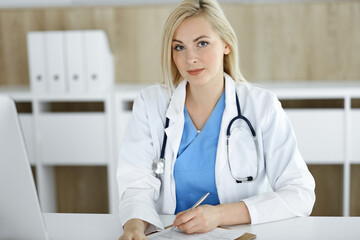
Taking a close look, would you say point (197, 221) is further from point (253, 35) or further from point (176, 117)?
point (253, 35)

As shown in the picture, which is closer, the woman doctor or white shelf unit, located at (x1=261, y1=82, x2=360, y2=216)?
the woman doctor

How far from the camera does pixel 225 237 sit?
3.55 ft

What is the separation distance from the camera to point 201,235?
43.7 inches

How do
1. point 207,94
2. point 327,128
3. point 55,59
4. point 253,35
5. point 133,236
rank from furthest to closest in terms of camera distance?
point 253,35
point 55,59
point 327,128
point 207,94
point 133,236

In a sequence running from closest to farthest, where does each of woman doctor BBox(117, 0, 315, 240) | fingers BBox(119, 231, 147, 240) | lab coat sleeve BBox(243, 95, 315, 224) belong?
fingers BBox(119, 231, 147, 240) < lab coat sleeve BBox(243, 95, 315, 224) < woman doctor BBox(117, 0, 315, 240)

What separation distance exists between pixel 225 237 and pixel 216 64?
61 cm

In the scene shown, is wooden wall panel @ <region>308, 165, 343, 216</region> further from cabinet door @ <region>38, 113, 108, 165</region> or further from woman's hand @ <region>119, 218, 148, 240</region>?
woman's hand @ <region>119, 218, 148, 240</region>

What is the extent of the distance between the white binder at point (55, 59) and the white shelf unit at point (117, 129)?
0.10m

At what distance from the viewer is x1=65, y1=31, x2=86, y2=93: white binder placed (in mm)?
2645

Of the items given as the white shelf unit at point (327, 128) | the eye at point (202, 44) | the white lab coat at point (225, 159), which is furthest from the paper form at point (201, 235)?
the white shelf unit at point (327, 128)

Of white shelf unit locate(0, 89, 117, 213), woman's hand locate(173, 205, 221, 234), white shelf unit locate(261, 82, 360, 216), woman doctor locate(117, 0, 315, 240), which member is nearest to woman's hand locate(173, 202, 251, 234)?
woman's hand locate(173, 205, 221, 234)

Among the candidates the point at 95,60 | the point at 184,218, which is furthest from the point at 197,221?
the point at 95,60

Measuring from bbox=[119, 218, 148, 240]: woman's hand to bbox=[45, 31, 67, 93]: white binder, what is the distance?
5.52 ft

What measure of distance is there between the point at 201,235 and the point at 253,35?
6.56 feet
